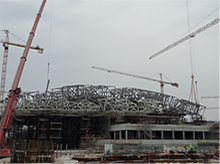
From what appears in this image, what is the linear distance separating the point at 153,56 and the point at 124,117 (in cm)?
4666

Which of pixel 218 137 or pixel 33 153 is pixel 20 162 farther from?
pixel 218 137

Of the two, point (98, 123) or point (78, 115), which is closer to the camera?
point (78, 115)

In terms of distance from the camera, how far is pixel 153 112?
235 ft

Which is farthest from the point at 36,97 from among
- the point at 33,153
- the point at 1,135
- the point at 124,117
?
the point at 1,135

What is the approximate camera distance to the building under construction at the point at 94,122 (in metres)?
60.7

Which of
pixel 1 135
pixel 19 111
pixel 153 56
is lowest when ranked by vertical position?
pixel 1 135

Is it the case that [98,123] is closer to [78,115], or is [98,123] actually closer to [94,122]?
[94,122]

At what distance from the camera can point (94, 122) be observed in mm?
67438

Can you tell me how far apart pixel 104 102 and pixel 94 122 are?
322 inches

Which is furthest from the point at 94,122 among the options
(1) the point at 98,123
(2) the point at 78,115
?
(2) the point at 78,115

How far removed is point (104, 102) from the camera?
72938 millimetres

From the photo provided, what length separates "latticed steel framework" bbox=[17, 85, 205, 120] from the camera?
66625 millimetres

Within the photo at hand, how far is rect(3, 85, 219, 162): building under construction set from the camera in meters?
60.7

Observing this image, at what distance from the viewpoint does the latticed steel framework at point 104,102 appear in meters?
66.6
